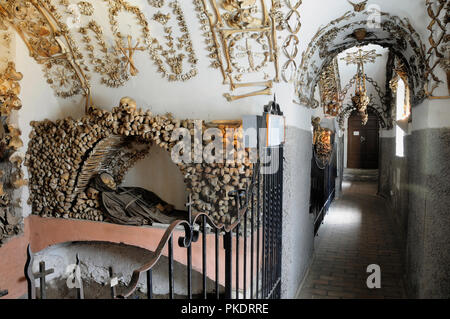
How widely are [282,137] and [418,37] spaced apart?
156cm

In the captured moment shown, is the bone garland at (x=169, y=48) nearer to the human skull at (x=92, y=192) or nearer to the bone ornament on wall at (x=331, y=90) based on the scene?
the human skull at (x=92, y=192)

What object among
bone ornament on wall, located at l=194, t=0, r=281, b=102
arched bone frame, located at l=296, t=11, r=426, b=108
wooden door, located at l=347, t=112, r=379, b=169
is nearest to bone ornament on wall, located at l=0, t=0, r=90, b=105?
bone ornament on wall, located at l=194, t=0, r=281, b=102

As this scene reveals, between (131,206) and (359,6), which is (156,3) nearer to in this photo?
(359,6)

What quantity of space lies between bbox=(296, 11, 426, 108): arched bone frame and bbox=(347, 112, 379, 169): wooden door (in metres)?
11.3

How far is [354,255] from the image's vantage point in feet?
15.8

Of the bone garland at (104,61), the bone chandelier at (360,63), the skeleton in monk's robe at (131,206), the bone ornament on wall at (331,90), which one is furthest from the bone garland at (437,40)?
the bone chandelier at (360,63)

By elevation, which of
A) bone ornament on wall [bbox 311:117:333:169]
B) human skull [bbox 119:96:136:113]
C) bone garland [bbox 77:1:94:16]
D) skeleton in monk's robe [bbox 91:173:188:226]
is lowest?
skeleton in monk's robe [bbox 91:173:188:226]

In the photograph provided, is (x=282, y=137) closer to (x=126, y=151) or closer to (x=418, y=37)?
(x=418, y=37)

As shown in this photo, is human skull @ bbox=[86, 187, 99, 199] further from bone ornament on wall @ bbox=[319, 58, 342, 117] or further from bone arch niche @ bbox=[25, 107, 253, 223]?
bone ornament on wall @ bbox=[319, 58, 342, 117]

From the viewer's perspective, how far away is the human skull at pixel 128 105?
3412 mm

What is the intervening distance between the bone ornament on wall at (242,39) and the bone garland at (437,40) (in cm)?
128

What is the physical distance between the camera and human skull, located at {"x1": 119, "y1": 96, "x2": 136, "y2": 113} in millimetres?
3412

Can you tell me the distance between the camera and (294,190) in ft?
11.0

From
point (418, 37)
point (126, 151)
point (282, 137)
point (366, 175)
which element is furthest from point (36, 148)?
point (366, 175)
